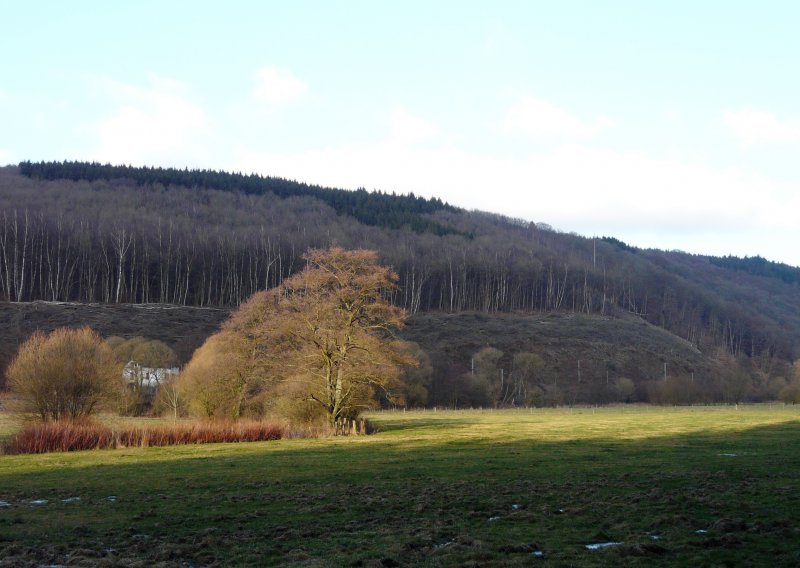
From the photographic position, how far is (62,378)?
49.9 m

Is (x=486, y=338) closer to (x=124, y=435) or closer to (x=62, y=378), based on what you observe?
(x=62, y=378)

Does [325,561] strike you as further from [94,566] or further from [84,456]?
[84,456]

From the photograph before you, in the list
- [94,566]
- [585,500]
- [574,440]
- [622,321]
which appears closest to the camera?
[94,566]

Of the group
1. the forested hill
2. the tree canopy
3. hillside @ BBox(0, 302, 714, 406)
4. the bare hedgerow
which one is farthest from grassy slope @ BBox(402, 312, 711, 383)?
the bare hedgerow

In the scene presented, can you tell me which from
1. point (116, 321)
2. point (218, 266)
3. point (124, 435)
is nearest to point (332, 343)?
point (124, 435)

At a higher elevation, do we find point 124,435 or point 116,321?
point 116,321

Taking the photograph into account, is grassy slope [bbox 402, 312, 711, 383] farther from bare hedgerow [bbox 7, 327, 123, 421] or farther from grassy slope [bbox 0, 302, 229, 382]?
bare hedgerow [bbox 7, 327, 123, 421]

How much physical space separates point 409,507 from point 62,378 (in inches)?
1482

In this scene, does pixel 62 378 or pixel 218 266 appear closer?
pixel 62 378

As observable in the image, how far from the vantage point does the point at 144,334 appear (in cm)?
11488

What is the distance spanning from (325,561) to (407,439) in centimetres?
3191

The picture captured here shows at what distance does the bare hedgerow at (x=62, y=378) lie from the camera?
162 feet

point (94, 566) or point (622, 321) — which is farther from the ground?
point (622, 321)

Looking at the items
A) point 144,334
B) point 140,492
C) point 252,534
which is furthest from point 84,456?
point 144,334
